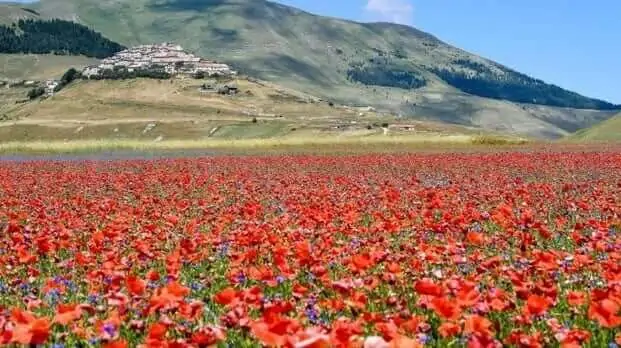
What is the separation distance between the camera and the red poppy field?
4.55 metres

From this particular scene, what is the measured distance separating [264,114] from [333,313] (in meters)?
175

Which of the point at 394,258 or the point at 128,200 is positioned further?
the point at 128,200

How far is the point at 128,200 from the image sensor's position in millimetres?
19266

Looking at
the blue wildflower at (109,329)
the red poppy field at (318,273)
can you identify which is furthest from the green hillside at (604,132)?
the blue wildflower at (109,329)

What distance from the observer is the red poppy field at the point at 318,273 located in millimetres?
4547

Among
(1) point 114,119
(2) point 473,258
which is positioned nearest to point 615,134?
(2) point 473,258

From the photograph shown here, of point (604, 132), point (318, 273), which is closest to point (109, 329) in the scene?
point (318, 273)

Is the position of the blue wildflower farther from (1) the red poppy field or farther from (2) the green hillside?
(2) the green hillside

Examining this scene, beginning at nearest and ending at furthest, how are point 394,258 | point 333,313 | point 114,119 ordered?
point 333,313 < point 394,258 < point 114,119

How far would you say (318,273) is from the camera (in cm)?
660

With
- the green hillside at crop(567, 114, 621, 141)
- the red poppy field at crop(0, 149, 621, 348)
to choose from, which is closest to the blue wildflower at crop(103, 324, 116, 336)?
the red poppy field at crop(0, 149, 621, 348)

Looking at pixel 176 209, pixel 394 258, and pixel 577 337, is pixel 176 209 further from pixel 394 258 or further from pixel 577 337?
pixel 577 337

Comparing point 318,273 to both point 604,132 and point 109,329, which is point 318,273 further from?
point 604,132

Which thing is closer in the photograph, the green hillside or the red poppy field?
the red poppy field
